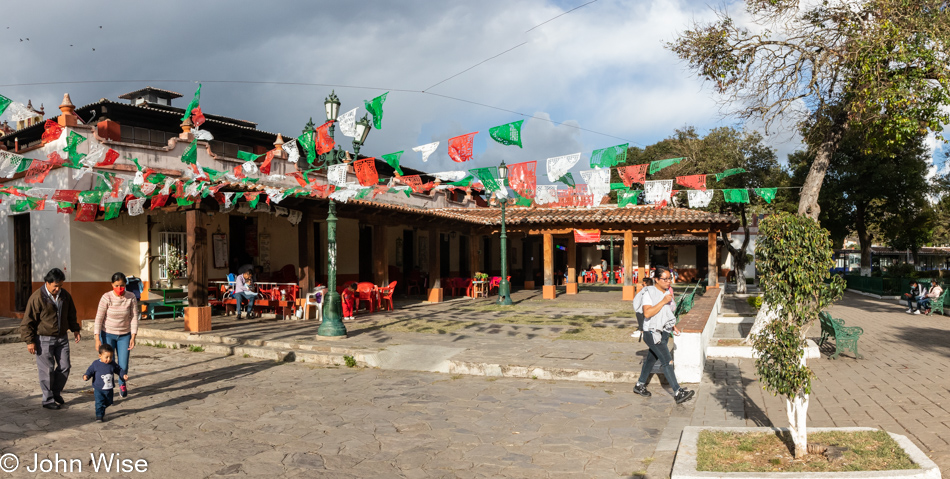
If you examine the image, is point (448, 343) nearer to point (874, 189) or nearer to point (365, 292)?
point (365, 292)

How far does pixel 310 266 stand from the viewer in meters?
13.8

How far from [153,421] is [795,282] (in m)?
5.68

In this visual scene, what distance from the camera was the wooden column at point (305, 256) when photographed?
45.2ft

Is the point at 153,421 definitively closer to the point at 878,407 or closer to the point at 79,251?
the point at 878,407

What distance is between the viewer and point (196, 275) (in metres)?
11.6

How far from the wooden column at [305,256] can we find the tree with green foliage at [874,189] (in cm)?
1974

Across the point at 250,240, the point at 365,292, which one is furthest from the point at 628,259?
the point at 250,240

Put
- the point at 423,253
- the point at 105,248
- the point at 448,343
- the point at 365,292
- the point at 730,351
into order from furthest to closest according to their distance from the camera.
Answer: the point at 423,253 < the point at 365,292 < the point at 105,248 < the point at 448,343 < the point at 730,351

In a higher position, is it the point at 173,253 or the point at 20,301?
the point at 173,253

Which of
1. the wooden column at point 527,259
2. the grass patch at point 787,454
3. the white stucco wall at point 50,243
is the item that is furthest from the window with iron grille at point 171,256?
the wooden column at point 527,259

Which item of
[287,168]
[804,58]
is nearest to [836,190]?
[804,58]

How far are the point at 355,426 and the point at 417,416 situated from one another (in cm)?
64

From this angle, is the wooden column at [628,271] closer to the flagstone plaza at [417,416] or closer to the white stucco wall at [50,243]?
the flagstone plaza at [417,416]

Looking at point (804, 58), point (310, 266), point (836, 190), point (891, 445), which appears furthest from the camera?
point (836, 190)
